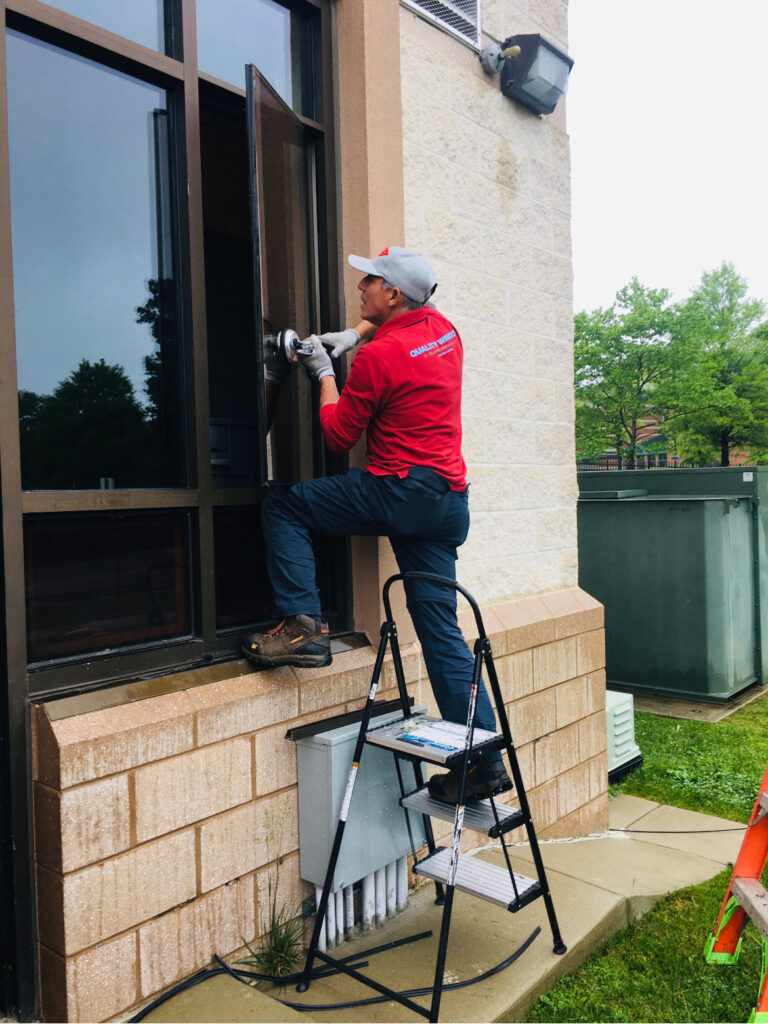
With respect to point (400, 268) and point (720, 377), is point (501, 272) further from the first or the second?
point (720, 377)

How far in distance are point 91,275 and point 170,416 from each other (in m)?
0.51

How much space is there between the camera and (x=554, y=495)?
180 inches

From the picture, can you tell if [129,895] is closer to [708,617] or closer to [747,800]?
[747,800]

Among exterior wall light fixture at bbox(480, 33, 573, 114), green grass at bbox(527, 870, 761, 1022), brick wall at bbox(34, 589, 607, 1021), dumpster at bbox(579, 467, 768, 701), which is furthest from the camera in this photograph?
dumpster at bbox(579, 467, 768, 701)

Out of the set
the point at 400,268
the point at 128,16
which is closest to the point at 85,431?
the point at 400,268

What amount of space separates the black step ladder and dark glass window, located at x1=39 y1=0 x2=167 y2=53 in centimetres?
201

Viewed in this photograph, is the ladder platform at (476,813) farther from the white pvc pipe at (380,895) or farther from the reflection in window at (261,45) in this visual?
Answer: the reflection in window at (261,45)

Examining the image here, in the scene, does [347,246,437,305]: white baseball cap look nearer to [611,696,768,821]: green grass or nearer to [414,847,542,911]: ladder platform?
[414,847,542,911]: ladder platform

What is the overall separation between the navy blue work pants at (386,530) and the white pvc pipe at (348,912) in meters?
0.72

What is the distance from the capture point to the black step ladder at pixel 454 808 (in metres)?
2.54

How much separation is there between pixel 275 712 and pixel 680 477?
671cm

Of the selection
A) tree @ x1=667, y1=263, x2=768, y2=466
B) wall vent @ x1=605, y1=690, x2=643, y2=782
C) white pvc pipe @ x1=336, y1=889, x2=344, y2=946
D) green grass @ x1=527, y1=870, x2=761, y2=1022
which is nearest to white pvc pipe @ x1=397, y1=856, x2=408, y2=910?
white pvc pipe @ x1=336, y1=889, x2=344, y2=946

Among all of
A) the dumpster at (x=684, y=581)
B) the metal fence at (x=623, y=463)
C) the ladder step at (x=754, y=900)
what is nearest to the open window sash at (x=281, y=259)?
the ladder step at (x=754, y=900)

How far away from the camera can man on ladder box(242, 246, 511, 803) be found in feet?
9.32
